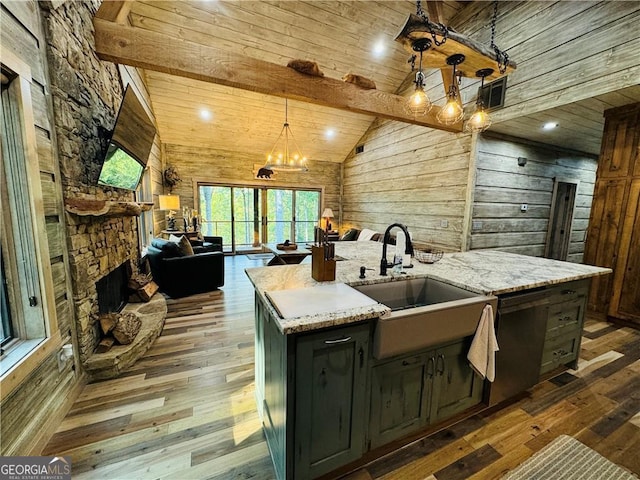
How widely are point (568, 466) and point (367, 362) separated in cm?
130

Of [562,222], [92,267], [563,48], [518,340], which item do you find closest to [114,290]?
[92,267]

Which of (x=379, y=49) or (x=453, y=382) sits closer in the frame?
(x=453, y=382)

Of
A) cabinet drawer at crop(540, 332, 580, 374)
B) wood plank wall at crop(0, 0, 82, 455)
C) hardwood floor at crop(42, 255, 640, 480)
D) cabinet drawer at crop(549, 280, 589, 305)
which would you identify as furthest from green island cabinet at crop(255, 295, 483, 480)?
wood plank wall at crop(0, 0, 82, 455)

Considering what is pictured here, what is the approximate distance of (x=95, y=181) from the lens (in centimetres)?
219

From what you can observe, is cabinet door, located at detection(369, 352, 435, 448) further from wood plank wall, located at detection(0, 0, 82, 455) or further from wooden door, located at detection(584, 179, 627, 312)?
wooden door, located at detection(584, 179, 627, 312)

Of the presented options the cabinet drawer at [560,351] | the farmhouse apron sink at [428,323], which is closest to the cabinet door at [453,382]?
the farmhouse apron sink at [428,323]

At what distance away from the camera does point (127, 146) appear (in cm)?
236

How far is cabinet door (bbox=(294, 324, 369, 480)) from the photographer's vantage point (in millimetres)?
1132

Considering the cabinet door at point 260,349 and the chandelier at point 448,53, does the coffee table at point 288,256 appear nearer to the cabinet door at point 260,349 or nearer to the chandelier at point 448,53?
the cabinet door at point 260,349

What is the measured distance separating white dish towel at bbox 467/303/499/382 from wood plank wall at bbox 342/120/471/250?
270cm

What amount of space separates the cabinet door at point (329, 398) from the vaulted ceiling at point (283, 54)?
274 cm

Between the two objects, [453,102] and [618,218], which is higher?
[453,102]

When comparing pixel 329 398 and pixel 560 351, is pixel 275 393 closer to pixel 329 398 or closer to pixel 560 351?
pixel 329 398

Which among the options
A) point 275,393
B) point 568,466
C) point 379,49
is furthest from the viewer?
point 379,49
